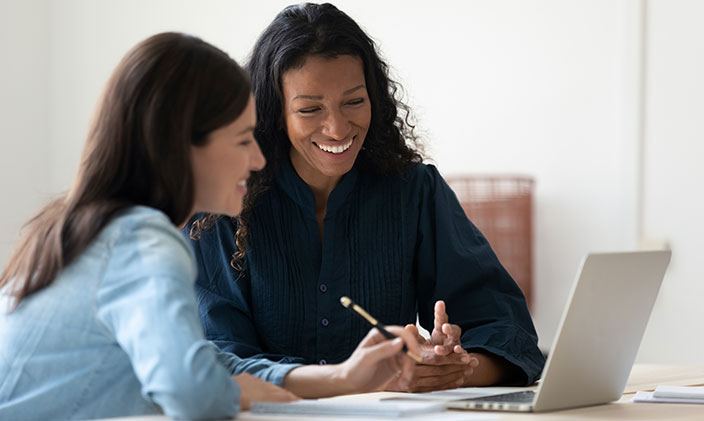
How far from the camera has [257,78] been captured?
6.68 ft

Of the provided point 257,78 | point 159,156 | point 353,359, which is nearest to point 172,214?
point 159,156

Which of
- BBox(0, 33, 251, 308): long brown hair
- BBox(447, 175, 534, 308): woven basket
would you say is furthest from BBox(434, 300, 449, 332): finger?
BBox(447, 175, 534, 308): woven basket

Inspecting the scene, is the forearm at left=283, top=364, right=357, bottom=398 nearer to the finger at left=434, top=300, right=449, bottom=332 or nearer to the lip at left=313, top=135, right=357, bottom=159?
the finger at left=434, top=300, right=449, bottom=332

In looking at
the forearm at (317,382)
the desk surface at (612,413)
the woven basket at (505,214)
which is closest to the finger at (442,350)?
the desk surface at (612,413)

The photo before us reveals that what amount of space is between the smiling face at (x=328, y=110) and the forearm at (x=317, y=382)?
0.63 m

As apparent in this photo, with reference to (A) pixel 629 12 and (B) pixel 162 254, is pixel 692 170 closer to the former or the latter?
(A) pixel 629 12

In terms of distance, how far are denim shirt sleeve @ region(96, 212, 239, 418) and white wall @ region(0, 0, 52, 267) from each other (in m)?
3.03

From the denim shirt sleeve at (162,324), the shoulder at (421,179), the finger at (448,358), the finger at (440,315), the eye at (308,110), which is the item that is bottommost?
the finger at (448,358)

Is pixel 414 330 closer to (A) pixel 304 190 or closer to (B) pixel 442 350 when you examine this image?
(B) pixel 442 350

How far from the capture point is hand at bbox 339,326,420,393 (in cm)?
122

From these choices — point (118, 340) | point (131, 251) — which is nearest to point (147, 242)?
point (131, 251)

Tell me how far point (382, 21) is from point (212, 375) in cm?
309

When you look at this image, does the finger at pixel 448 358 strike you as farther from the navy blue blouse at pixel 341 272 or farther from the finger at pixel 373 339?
the finger at pixel 373 339

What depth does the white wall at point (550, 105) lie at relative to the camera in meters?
3.52
